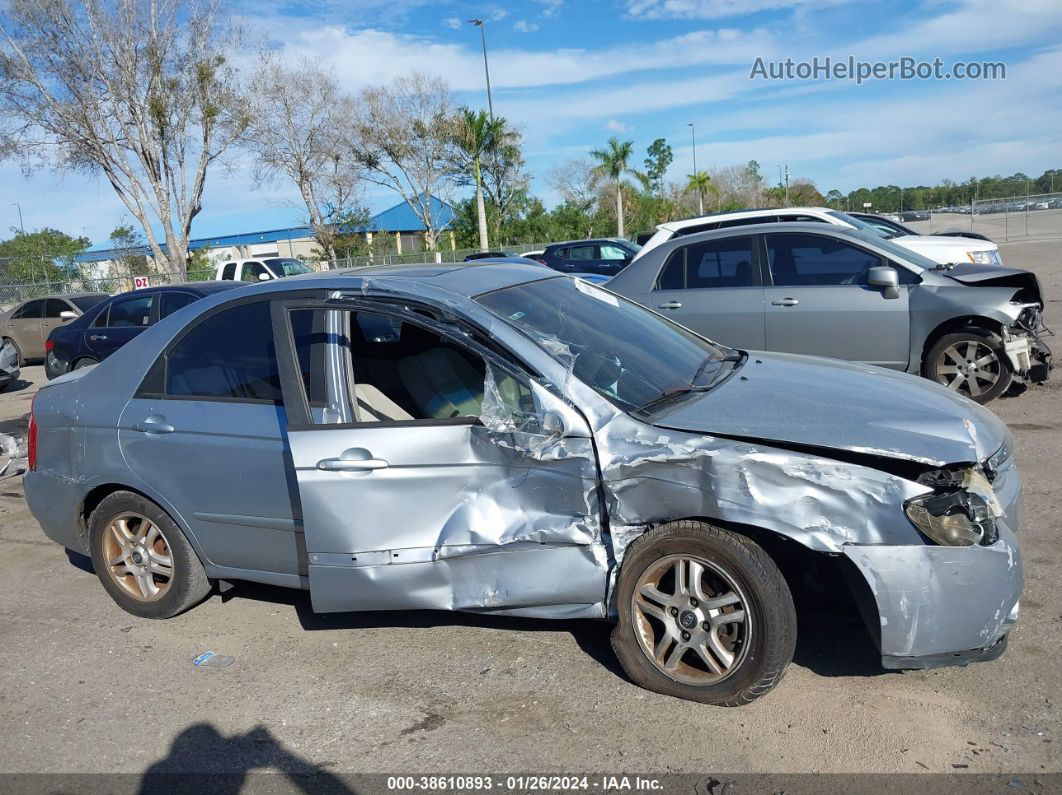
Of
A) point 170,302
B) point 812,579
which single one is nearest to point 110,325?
point 170,302

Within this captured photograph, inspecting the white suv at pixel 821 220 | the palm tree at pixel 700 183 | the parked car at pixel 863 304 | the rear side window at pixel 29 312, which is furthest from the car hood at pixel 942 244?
the palm tree at pixel 700 183

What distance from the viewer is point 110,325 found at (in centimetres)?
1269

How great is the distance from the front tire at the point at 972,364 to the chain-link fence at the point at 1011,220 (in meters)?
32.5

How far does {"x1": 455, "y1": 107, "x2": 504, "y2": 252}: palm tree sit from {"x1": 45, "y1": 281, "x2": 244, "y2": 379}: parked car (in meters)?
29.6

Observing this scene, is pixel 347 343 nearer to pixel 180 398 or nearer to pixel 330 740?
pixel 180 398

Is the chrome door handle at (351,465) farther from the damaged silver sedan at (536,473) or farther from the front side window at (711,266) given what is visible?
the front side window at (711,266)

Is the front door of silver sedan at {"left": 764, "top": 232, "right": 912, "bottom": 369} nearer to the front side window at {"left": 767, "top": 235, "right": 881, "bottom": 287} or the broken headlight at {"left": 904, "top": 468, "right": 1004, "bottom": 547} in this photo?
the front side window at {"left": 767, "top": 235, "right": 881, "bottom": 287}

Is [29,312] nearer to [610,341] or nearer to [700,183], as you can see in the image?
[610,341]

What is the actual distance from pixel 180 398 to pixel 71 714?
1.52m

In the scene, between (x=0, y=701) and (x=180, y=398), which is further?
(x=180, y=398)

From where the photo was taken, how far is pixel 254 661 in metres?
4.21

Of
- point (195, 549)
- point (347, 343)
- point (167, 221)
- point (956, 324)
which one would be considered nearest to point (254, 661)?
point (195, 549)

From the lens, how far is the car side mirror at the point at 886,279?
7.57m

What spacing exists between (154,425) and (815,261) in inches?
238
